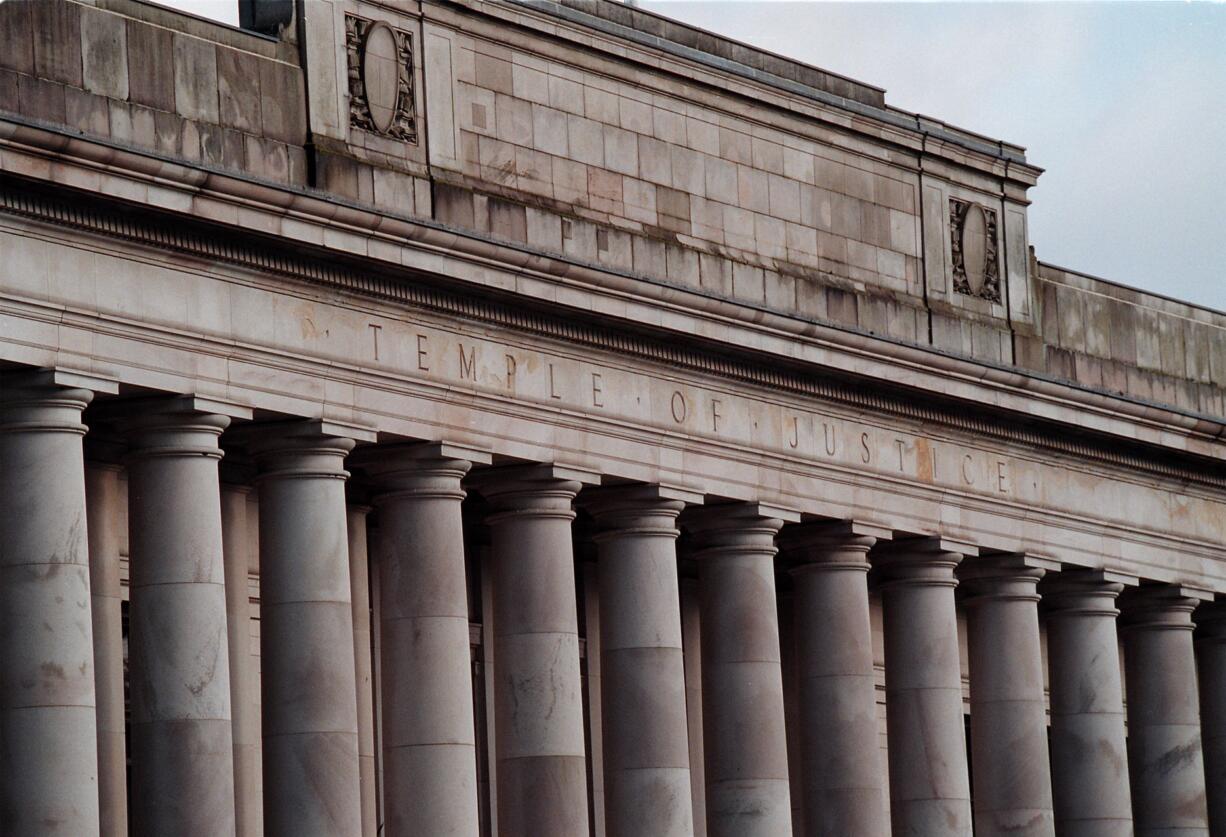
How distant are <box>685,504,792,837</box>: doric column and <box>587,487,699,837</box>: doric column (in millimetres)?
1804

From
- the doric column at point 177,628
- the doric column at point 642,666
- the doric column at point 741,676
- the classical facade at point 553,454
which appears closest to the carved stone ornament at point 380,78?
the classical facade at point 553,454

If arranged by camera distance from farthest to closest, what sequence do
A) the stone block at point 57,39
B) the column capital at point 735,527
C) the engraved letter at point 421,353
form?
the column capital at point 735,527
the engraved letter at point 421,353
the stone block at point 57,39

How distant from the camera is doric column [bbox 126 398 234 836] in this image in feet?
161

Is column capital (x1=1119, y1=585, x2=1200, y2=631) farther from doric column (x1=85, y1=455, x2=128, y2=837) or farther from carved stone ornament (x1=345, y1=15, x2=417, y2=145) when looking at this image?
doric column (x1=85, y1=455, x2=128, y2=837)

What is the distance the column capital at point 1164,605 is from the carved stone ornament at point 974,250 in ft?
29.2

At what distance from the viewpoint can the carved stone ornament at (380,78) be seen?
178 ft

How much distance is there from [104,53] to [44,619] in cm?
944

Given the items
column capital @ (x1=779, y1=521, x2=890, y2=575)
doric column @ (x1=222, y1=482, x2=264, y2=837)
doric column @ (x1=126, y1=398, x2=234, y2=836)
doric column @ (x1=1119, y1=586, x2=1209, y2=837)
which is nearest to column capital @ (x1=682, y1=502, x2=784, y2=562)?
column capital @ (x1=779, y1=521, x2=890, y2=575)

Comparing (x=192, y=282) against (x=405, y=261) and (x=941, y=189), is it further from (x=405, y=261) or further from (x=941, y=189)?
(x=941, y=189)

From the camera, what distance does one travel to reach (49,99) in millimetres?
48500

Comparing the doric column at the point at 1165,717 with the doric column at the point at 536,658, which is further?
the doric column at the point at 1165,717

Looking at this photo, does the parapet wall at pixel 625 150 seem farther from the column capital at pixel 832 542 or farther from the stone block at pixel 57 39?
the column capital at pixel 832 542

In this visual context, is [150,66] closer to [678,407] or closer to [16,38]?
[16,38]

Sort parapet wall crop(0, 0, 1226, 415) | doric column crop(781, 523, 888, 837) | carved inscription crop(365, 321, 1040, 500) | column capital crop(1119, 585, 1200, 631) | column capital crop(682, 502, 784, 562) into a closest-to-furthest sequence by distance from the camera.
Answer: parapet wall crop(0, 0, 1226, 415)
carved inscription crop(365, 321, 1040, 500)
column capital crop(682, 502, 784, 562)
doric column crop(781, 523, 888, 837)
column capital crop(1119, 585, 1200, 631)
